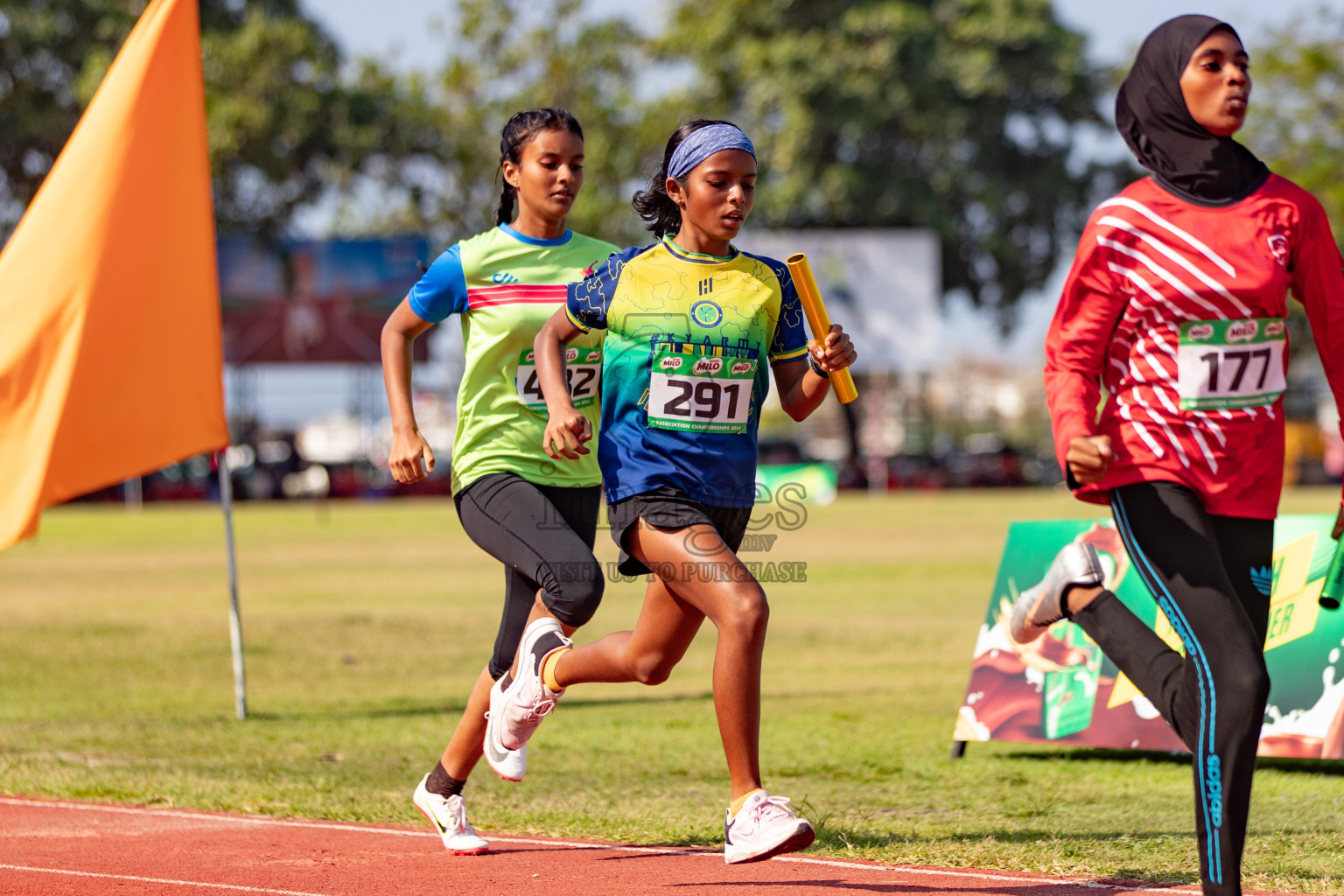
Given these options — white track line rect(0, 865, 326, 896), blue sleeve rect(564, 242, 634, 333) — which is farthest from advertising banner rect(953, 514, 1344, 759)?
white track line rect(0, 865, 326, 896)

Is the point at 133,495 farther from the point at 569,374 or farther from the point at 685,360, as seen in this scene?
the point at 685,360

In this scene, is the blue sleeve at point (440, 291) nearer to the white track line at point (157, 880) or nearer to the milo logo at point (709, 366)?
the milo logo at point (709, 366)

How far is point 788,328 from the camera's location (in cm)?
525

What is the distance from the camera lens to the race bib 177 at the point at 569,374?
574cm

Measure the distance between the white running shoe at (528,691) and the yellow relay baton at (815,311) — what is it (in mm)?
1205

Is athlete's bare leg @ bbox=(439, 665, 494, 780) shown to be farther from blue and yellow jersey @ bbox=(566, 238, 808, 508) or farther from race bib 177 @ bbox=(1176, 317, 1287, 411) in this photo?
race bib 177 @ bbox=(1176, 317, 1287, 411)

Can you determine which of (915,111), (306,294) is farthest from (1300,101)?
(306,294)

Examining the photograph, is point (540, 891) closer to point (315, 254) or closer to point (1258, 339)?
point (1258, 339)

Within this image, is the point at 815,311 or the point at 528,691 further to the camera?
the point at 528,691

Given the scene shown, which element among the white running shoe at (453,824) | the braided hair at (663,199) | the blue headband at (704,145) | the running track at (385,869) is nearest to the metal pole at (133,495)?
the running track at (385,869)

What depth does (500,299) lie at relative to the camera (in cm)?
580

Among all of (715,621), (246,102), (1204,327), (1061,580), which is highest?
(246,102)

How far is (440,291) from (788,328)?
1.32 metres

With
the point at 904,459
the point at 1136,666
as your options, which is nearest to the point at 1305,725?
the point at 1136,666
